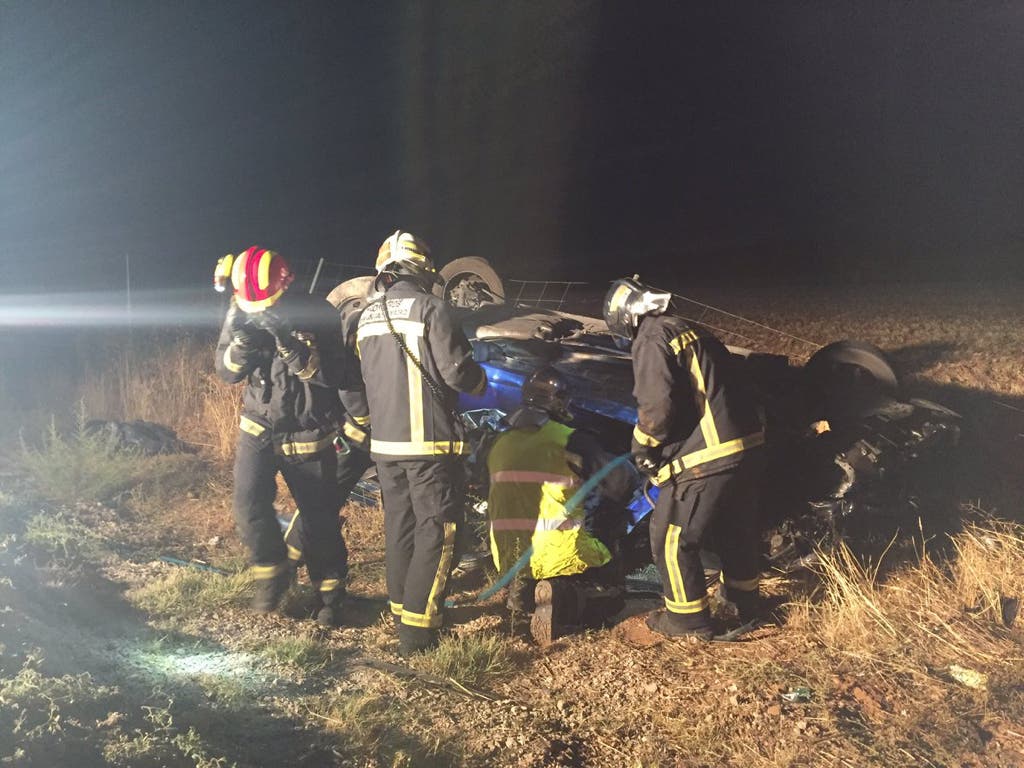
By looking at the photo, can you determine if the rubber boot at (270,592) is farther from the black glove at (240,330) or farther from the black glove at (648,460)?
the black glove at (648,460)

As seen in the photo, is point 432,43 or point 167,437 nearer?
point 167,437

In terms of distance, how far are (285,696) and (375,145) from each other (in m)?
13.3

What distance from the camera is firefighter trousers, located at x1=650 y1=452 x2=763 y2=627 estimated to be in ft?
12.5

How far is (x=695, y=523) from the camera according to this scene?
12.6ft

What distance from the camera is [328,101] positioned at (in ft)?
43.8

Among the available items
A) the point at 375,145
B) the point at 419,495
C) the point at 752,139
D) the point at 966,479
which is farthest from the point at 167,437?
the point at 752,139

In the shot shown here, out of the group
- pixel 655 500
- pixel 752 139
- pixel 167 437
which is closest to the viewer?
pixel 655 500

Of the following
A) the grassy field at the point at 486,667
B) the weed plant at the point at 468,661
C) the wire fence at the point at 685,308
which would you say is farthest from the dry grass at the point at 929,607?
the wire fence at the point at 685,308

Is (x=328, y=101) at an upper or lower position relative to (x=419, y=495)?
upper

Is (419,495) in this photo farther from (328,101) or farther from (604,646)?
(328,101)

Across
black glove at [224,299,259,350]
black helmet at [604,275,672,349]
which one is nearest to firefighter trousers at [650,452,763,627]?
black helmet at [604,275,672,349]

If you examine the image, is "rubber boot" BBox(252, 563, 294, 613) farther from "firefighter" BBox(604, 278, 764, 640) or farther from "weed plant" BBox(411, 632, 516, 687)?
"firefighter" BBox(604, 278, 764, 640)

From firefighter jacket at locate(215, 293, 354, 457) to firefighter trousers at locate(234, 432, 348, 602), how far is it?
84 mm

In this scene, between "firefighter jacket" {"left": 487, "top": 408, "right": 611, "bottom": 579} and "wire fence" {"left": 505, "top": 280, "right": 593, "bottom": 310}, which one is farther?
"wire fence" {"left": 505, "top": 280, "right": 593, "bottom": 310}
